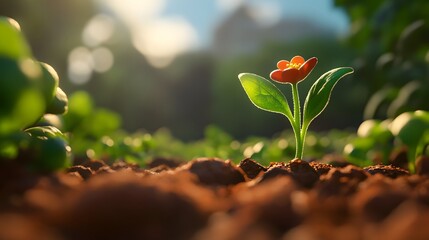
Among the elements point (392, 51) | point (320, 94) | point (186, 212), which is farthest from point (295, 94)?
point (392, 51)

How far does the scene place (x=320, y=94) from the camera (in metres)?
1.59

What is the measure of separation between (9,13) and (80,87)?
509cm

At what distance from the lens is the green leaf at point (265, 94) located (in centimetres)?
163

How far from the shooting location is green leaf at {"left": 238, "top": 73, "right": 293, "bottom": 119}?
163 centimetres

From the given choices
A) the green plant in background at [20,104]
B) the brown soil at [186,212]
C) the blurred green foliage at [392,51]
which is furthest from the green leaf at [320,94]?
the blurred green foliage at [392,51]

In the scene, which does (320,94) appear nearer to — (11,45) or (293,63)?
(293,63)

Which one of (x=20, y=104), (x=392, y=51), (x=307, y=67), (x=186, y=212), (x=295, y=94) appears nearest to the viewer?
(x=186, y=212)

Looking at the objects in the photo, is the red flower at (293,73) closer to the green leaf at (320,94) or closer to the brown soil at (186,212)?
the green leaf at (320,94)

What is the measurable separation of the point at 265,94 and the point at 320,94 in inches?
7.4

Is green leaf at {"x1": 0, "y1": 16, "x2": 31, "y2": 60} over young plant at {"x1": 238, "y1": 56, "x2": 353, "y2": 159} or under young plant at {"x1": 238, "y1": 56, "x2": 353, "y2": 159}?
under

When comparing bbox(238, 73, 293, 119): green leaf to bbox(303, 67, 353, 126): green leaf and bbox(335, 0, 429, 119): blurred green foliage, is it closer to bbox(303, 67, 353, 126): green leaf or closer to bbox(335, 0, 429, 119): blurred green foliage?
bbox(303, 67, 353, 126): green leaf

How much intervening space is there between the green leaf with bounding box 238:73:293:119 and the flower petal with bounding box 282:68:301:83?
0.36ft

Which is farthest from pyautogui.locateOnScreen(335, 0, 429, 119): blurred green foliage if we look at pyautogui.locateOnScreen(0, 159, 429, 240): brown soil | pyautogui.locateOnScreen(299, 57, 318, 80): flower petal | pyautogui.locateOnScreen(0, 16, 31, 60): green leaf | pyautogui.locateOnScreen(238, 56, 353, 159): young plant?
pyautogui.locateOnScreen(0, 16, 31, 60): green leaf

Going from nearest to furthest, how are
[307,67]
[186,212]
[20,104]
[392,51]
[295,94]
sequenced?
[186,212]
[20,104]
[307,67]
[295,94]
[392,51]
